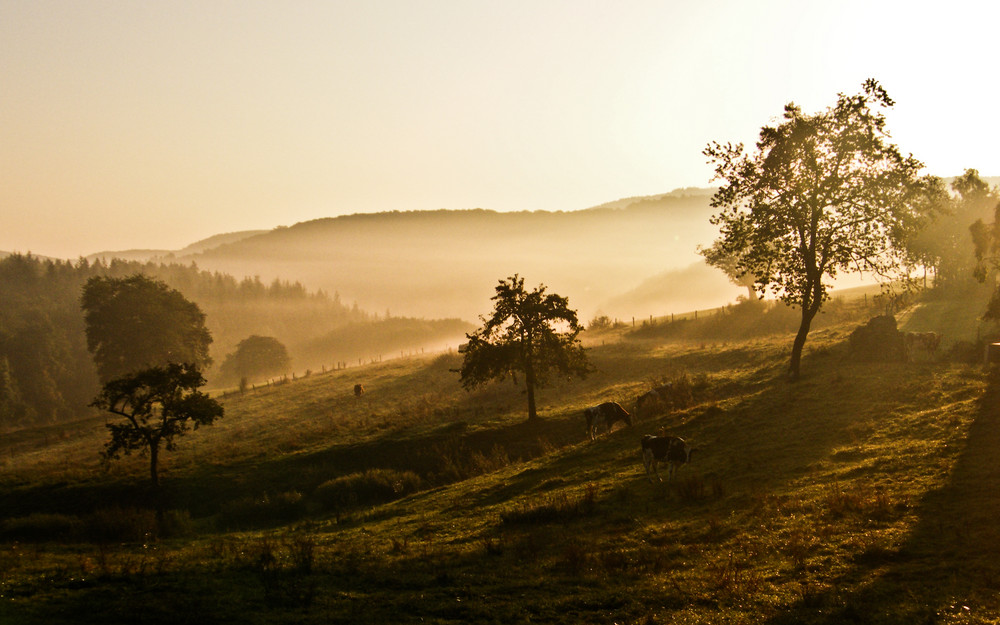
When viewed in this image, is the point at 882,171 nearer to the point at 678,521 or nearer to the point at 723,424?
the point at 723,424

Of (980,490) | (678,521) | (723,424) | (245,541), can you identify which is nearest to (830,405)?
(723,424)

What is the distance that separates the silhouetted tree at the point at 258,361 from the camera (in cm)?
12556

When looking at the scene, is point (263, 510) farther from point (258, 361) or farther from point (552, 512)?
point (258, 361)

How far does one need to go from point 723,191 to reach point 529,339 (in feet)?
50.0

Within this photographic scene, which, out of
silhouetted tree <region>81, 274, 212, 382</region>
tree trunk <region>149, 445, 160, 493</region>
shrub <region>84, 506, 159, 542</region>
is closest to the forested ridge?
silhouetted tree <region>81, 274, 212, 382</region>

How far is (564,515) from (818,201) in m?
26.7

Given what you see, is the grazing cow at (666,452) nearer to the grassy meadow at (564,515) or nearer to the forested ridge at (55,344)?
the grassy meadow at (564,515)

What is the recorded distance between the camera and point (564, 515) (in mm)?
19359

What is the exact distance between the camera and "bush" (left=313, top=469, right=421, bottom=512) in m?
29.4

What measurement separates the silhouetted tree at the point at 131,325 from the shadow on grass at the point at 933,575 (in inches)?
3110

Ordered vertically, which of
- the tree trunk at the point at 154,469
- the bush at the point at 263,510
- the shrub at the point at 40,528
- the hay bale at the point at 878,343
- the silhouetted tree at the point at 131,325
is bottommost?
the bush at the point at 263,510

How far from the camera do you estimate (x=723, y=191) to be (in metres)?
37.4

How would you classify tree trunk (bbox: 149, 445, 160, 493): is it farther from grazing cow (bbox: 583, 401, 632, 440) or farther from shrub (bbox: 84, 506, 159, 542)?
grazing cow (bbox: 583, 401, 632, 440)

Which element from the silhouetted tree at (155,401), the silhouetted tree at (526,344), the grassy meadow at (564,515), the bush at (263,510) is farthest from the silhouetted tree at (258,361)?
the bush at (263,510)
